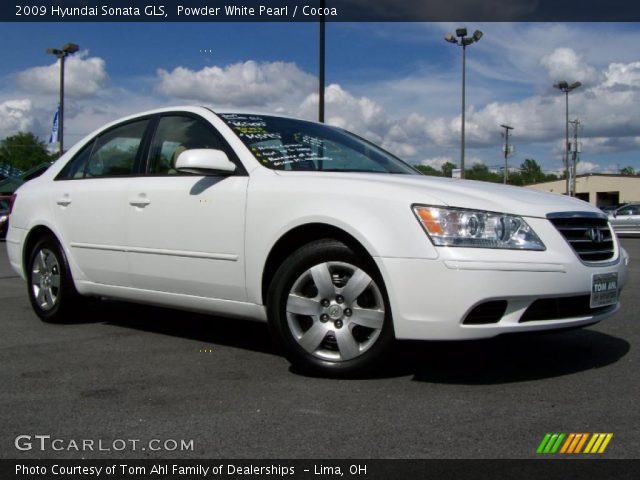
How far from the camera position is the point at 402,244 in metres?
3.68

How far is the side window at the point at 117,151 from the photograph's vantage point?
208 inches

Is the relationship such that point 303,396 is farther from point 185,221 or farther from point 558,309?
point 185,221

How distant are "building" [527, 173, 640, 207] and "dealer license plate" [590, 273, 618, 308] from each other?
6642 cm

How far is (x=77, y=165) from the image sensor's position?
5.82m

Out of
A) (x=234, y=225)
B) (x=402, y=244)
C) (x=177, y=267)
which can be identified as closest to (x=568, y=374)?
(x=402, y=244)

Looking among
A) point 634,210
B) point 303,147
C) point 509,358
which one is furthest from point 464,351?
point 634,210

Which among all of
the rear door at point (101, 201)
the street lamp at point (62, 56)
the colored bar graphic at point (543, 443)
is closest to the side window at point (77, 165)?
the rear door at point (101, 201)

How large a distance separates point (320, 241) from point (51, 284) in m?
2.76

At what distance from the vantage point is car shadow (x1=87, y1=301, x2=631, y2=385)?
4.04m

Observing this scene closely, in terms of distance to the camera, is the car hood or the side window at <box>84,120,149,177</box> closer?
the car hood

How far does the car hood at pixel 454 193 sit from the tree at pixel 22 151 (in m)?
85.9

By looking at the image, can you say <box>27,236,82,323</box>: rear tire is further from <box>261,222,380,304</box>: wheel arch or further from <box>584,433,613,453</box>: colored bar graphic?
<box>584,433,613,453</box>: colored bar graphic
